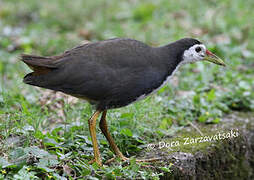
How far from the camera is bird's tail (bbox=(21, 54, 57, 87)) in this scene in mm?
3820

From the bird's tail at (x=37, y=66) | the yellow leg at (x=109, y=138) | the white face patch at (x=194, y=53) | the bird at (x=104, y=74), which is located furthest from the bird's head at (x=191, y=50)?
the bird's tail at (x=37, y=66)

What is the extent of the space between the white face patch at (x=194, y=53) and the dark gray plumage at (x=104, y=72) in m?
A: 0.32

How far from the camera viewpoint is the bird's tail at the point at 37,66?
150 inches

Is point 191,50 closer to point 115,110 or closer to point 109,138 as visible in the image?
point 115,110

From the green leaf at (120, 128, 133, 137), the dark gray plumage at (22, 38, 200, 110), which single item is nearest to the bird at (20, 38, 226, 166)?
the dark gray plumage at (22, 38, 200, 110)

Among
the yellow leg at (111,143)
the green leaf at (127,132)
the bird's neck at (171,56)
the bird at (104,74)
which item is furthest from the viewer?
the green leaf at (127,132)

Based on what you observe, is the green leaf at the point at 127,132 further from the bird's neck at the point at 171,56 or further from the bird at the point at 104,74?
the bird's neck at the point at 171,56

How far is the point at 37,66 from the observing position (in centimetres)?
384

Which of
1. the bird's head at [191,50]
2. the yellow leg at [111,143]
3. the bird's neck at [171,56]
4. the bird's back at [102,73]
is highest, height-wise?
the bird's head at [191,50]

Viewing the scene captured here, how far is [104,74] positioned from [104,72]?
0.02 m

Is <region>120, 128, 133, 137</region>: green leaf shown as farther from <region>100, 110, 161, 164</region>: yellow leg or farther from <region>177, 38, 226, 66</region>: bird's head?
<region>177, 38, 226, 66</region>: bird's head

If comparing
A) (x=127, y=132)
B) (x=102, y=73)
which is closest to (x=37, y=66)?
(x=102, y=73)

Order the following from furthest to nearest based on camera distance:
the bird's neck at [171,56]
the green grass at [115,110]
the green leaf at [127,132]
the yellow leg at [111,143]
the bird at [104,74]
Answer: the green leaf at [127,132] → the bird's neck at [171,56] → the yellow leg at [111,143] → the bird at [104,74] → the green grass at [115,110]

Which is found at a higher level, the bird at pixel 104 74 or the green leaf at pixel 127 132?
the bird at pixel 104 74
